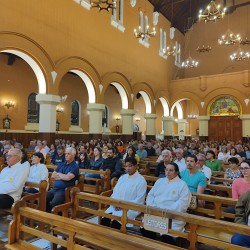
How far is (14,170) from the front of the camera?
3.88m

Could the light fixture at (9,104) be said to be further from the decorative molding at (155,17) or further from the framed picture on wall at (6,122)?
the decorative molding at (155,17)

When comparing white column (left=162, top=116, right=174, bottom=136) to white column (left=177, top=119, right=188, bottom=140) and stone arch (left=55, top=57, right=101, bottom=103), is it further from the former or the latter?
stone arch (left=55, top=57, right=101, bottom=103)

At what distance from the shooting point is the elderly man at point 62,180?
4.12 m

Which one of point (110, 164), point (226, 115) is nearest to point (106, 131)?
point (226, 115)

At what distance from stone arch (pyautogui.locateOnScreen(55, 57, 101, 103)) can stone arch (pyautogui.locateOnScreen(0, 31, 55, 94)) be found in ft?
1.33

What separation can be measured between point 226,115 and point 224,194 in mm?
15137

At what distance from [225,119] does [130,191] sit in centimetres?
1678

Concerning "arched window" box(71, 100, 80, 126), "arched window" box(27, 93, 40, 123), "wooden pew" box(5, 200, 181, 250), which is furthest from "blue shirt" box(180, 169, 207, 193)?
"arched window" box(71, 100, 80, 126)

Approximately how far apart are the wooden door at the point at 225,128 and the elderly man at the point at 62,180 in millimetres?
16265

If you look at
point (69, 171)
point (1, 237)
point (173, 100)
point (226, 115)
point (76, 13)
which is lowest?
point (1, 237)

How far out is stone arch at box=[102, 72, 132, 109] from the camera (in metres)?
13.8

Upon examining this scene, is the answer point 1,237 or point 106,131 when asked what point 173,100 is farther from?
point 1,237

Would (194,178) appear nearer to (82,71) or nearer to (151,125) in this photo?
(82,71)

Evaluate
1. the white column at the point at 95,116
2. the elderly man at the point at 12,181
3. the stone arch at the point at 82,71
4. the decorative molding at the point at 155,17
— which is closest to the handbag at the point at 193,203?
the elderly man at the point at 12,181
